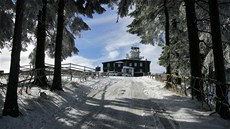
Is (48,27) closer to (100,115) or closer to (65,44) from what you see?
(65,44)

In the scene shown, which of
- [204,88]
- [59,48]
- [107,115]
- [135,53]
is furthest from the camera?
[135,53]

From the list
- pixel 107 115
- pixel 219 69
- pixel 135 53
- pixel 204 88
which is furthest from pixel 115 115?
pixel 135 53

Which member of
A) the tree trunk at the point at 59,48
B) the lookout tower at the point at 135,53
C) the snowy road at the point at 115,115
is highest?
the lookout tower at the point at 135,53

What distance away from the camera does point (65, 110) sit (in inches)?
372

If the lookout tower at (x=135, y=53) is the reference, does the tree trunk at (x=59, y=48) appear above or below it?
below

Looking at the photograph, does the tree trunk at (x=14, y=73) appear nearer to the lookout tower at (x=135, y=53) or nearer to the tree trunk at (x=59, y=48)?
the tree trunk at (x=59, y=48)

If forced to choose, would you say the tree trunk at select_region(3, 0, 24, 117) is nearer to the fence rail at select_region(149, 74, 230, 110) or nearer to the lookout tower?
the fence rail at select_region(149, 74, 230, 110)

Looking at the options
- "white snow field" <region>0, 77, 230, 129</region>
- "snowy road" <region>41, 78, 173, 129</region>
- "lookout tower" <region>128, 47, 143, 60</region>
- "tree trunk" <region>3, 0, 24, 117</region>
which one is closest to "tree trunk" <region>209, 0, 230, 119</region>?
"white snow field" <region>0, 77, 230, 129</region>

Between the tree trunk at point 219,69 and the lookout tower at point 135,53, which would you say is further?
the lookout tower at point 135,53

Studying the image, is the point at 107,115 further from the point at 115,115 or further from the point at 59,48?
the point at 59,48

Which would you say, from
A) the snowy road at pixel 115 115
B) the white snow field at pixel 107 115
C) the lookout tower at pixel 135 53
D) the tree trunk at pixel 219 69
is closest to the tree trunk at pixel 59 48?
the white snow field at pixel 107 115

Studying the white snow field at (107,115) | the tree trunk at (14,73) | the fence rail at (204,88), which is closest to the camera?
the white snow field at (107,115)

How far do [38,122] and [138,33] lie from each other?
18.1 metres

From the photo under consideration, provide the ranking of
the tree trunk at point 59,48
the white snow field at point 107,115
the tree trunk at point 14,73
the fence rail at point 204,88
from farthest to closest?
1. the tree trunk at point 59,48
2. the fence rail at point 204,88
3. the tree trunk at point 14,73
4. the white snow field at point 107,115
